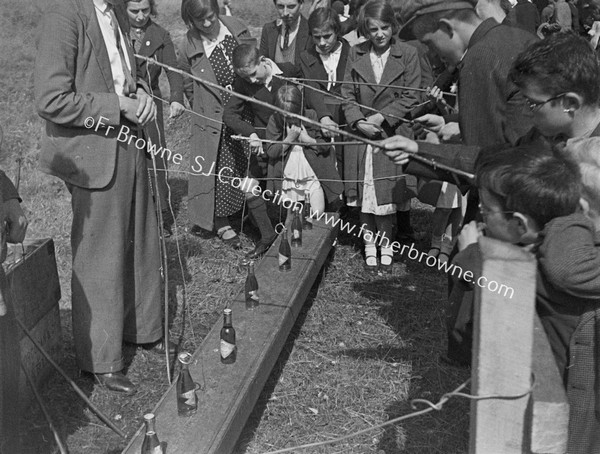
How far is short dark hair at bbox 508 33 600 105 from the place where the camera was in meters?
2.73

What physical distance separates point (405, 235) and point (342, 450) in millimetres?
3030

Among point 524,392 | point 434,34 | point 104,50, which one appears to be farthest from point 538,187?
point 104,50

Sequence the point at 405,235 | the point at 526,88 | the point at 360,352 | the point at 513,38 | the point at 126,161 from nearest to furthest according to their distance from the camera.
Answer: the point at 526,88, the point at 513,38, the point at 126,161, the point at 360,352, the point at 405,235

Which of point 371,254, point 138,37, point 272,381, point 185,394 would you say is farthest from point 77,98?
point 138,37

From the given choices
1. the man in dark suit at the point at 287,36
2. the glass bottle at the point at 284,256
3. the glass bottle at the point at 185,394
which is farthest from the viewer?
the man in dark suit at the point at 287,36

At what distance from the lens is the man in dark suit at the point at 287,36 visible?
6355mm

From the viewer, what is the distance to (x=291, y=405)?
4199 millimetres

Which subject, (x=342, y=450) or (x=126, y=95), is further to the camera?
(x=126, y=95)

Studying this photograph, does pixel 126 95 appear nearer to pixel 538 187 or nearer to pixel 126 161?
pixel 126 161

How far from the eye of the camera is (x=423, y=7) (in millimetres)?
3621

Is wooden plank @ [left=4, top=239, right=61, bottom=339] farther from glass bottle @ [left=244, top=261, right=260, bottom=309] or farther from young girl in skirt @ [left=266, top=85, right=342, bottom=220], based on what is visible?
A: young girl in skirt @ [left=266, top=85, right=342, bottom=220]

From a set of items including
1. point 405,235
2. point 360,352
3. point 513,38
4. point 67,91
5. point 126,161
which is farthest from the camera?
point 405,235

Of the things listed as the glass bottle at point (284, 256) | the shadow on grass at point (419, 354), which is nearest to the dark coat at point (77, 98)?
the glass bottle at point (284, 256)

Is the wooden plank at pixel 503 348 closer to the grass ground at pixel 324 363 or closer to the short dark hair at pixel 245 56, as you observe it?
the grass ground at pixel 324 363
